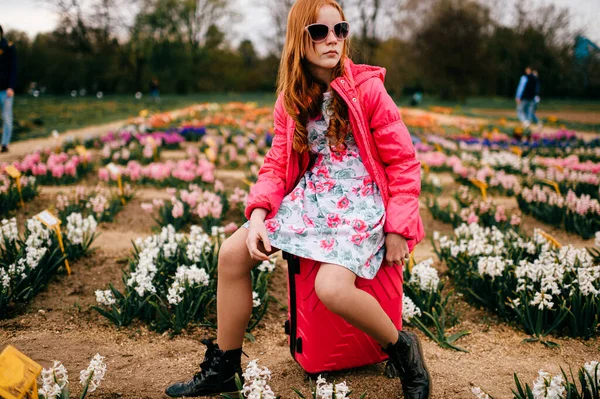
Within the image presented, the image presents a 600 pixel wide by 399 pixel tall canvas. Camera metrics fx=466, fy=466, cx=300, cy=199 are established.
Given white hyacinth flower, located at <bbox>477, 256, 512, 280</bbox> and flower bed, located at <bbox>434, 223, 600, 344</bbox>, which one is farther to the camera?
white hyacinth flower, located at <bbox>477, 256, 512, 280</bbox>

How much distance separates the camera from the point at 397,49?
104ft

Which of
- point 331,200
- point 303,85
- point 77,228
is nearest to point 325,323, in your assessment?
point 331,200

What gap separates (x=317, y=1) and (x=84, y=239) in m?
2.33

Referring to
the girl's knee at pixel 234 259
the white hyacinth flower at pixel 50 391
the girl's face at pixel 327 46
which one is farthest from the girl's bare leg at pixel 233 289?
the girl's face at pixel 327 46

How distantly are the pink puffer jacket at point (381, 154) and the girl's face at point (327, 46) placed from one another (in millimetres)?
88

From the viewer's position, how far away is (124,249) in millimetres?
3633

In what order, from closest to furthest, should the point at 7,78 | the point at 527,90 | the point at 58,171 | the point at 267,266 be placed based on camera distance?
the point at 267,266, the point at 58,171, the point at 7,78, the point at 527,90

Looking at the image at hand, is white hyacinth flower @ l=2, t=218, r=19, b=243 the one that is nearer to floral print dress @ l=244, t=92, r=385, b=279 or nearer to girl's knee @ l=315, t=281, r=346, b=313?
floral print dress @ l=244, t=92, r=385, b=279

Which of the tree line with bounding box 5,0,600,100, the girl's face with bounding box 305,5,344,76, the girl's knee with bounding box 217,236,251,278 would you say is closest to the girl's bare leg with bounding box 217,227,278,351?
the girl's knee with bounding box 217,236,251,278

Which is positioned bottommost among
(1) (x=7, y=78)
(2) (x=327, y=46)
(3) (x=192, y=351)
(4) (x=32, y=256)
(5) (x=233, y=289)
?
(3) (x=192, y=351)

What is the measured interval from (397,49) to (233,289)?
32.4 metres

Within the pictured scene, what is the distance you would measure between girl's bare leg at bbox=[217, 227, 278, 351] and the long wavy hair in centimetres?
53

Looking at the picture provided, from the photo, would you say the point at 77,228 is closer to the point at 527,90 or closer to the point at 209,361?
the point at 209,361

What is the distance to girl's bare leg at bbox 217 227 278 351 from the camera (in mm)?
1941
